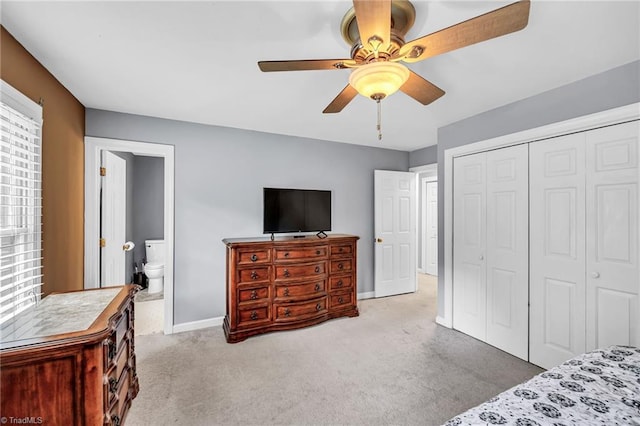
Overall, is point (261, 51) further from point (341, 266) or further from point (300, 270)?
point (341, 266)

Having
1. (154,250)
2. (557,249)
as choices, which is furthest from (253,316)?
(557,249)

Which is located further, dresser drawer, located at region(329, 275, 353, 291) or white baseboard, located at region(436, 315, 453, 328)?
dresser drawer, located at region(329, 275, 353, 291)

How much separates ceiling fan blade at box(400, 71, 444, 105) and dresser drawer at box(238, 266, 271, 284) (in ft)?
7.31

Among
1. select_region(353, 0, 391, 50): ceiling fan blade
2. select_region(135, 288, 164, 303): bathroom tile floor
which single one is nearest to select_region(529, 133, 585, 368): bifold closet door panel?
select_region(353, 0, 391, 50): ceiling fan blade

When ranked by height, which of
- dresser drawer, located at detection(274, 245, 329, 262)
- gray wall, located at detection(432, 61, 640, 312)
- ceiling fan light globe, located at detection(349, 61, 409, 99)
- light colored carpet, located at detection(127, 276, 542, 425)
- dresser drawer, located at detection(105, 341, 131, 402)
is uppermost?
gray wall, located at detection(432, 61, 640, 312)

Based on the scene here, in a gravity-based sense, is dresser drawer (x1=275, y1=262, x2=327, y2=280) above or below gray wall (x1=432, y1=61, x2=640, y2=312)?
below

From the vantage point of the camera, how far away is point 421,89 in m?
1.67

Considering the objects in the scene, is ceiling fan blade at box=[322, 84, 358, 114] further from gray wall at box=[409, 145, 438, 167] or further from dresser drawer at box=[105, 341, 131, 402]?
gray wall at box=[409, 145, 438, 167]

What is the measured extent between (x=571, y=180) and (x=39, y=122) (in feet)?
13.0

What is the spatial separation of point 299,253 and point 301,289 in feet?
1.38

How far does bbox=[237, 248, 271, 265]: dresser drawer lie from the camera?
2955mm

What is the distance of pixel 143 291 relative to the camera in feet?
15.0

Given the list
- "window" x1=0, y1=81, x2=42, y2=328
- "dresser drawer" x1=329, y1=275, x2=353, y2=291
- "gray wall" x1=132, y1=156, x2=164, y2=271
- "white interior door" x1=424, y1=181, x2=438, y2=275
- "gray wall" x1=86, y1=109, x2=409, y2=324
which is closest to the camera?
"window" x1=0, y1=81, x2=42, y2=328

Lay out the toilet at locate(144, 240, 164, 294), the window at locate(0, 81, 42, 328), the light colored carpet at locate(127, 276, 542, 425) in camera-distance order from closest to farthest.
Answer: the window at locate(0, 81, 42, 328), the light colored carpet at locate(127, 276, 542, 425), the toilet at locate(144, 240, 164, 294)
